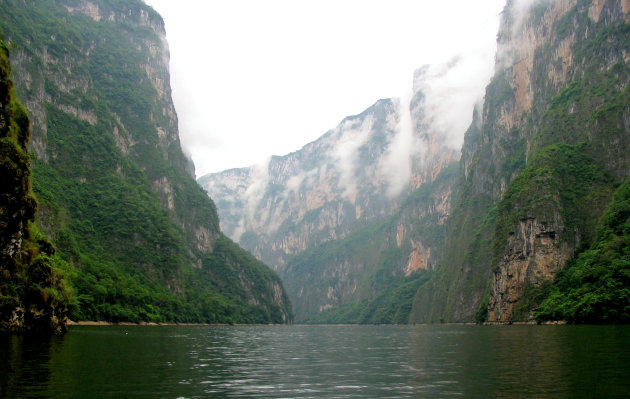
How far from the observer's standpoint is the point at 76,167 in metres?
170

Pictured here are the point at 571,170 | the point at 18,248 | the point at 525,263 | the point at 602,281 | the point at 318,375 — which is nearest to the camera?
the point at 318,375

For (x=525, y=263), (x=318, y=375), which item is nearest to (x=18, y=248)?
(x=318, y=375)

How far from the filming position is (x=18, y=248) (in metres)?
52.9

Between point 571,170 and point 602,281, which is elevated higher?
point 571,170

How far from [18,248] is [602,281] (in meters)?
87.2

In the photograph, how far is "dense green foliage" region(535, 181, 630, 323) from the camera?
3381 inches

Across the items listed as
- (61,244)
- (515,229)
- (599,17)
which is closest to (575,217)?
(515,229)

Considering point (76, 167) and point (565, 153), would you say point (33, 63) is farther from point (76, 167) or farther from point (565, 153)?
point (565, 153)

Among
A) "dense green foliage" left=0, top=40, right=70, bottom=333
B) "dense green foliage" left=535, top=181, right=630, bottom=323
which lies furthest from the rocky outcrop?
"dense green foliage" left=0, top=40, right=70, bottom=333

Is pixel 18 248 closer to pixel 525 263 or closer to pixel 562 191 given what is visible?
pixel 525 263

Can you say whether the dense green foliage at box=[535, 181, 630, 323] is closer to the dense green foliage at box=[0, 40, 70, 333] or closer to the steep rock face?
the steep rock face

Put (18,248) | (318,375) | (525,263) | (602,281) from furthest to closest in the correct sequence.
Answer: (525,263) → (602,281) → (18,248) → (318,375)

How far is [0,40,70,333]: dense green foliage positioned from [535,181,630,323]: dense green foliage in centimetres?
7690

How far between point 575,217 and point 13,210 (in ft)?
413
